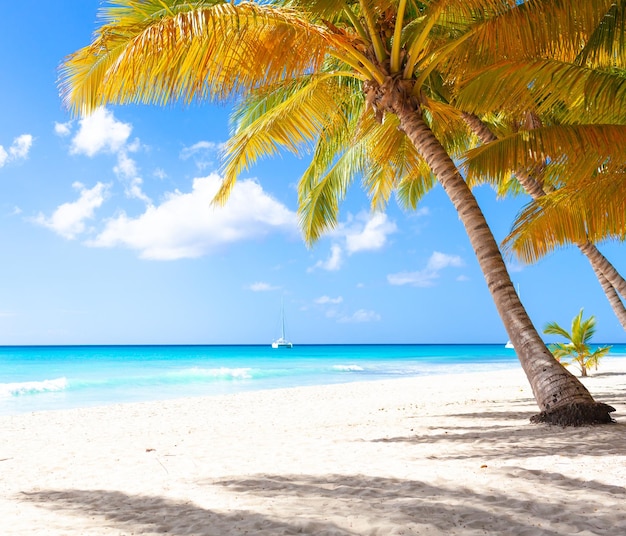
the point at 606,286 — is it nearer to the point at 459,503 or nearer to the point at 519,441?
the point at 519,441

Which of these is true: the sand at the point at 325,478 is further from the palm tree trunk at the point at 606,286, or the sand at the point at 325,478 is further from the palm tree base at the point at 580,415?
the palm tree trunk at the point at 606,286

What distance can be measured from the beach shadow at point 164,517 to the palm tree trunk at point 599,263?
7.50 meters

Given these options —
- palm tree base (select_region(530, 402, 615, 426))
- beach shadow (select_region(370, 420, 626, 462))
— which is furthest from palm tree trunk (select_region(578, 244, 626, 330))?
beach shadow (select_region(370, 420, 626, 462))

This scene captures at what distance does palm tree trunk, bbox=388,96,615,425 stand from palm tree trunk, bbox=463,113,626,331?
2.69 meters

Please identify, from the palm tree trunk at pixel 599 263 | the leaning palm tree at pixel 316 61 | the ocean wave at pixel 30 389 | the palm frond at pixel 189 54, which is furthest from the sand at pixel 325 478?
the ocean wave at pixel 30 389

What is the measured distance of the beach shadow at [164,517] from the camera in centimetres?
320

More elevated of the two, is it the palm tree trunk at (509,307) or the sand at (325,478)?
the palm tree trunk at (509,307)

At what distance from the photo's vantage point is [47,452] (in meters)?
6.41

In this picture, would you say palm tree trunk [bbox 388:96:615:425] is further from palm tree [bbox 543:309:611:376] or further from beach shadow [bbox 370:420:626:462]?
palm tree [bbox 543:309:611:376]

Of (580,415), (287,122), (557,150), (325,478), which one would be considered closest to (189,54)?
(287,122)

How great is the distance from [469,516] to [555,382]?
3422mm

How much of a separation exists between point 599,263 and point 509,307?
3.74m

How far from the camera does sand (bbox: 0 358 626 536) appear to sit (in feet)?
10.8

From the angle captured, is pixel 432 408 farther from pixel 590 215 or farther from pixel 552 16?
pixel 552 16
